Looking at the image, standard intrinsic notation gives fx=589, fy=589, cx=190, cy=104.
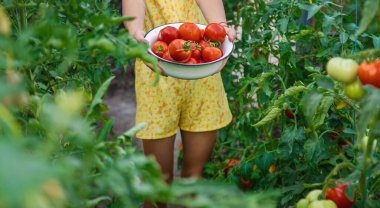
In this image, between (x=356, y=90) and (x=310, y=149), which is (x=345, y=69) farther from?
(x=310, y=149)

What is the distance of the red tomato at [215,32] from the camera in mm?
2021

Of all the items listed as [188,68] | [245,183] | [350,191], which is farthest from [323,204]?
[245,183]

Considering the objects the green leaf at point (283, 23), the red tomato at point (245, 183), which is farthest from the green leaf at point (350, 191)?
the red tomato at point (245, 183)

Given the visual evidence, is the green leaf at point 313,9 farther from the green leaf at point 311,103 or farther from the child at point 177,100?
the green leaf at point 311,103

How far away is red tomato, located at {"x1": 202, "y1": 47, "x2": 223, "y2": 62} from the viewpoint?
1953 mm

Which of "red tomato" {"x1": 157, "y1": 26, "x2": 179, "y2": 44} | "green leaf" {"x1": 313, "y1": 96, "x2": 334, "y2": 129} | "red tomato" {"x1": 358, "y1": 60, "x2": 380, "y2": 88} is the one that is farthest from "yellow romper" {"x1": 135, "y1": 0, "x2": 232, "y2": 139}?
"red tomato" {"x1": 358, "y1": 60, "x2": 380, "y2": 88}

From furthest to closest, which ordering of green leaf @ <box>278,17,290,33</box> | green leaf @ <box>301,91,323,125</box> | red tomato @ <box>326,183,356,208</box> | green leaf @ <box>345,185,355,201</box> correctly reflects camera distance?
green leaf @ <box>278,17,290,33</box> < red tomato @ <box>326,183,356,208</box> < green leaf @ <box>345,185,355,201</box> < green leaf @ <box>301,91,323,125</box>

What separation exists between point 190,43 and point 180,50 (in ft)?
0.24

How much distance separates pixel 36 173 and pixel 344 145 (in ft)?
6.99

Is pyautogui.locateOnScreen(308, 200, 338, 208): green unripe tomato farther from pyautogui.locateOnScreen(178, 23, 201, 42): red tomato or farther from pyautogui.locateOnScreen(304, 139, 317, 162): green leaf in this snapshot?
pyautogui.locateOnScreen(178, 23, 201, 42): red tomato

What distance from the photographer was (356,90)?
45.4 inches

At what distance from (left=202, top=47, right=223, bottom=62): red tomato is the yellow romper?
21 centimetres

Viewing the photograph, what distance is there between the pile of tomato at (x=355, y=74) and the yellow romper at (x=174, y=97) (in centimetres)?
104

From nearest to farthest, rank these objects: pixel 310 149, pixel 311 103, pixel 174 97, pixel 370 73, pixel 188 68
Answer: pixel 370 73, pixel 311 103, pixel 310 149, pixel 188 68, pixel 174 97
